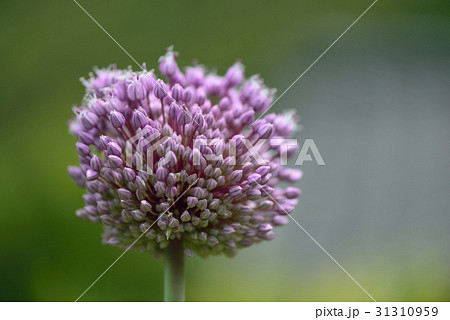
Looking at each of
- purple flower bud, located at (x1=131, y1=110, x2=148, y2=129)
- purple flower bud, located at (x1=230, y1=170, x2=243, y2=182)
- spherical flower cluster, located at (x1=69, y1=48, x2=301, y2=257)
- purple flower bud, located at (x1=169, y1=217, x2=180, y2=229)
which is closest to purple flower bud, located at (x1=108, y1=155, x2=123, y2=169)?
spherical flower cluster, located at (x1=69, y1=48, x2=301, y2=257)

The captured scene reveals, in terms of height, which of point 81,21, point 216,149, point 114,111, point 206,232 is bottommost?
point 206,232

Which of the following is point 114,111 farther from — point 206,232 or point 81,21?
point 81,21

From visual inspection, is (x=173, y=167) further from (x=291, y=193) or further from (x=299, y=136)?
(x=299, y=136)

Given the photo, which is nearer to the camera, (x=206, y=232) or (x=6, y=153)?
(x=206, y=232)

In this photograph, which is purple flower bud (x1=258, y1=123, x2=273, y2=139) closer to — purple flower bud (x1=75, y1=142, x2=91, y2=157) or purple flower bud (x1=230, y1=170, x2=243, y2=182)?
purple flower bud (x1=230, y1=170, x2=243, y2=182)

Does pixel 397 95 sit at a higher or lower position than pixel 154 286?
higher

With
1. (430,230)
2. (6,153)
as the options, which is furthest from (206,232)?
(430,230)

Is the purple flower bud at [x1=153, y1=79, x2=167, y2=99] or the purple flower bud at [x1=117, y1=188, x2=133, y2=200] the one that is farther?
the purple flower bud at [x1=153, y1=79, x2=167, y2=99]
